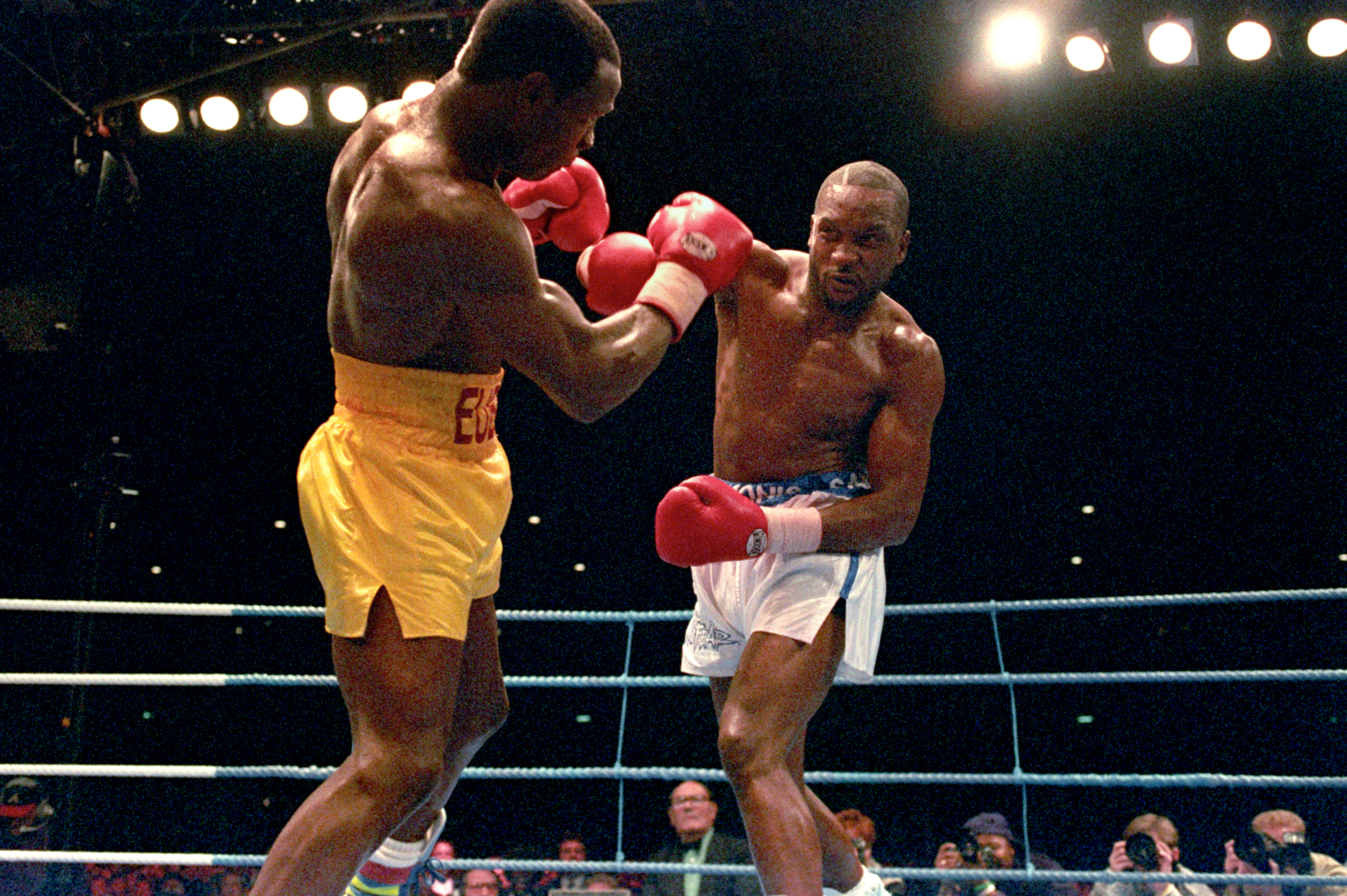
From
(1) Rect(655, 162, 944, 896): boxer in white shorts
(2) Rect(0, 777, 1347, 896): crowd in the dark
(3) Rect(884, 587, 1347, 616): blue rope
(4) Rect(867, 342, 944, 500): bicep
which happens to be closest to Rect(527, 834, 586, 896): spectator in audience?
(2) Rect(0, 777, 1347, 896): crowd in the dark

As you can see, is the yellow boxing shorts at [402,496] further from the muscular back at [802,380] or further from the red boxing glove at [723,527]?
the muscular back at [802,380]

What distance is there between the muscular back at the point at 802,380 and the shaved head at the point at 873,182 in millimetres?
178

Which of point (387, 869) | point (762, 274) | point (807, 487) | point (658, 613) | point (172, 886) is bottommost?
point (172, 886)

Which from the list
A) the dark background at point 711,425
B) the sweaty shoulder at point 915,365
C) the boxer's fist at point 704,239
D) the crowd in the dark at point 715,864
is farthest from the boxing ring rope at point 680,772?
the dark background at point 711,425

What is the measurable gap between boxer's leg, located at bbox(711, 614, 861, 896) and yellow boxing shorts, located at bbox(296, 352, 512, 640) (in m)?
0.52

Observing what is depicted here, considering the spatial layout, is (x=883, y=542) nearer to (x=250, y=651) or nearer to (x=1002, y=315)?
(x=1002, y=315)

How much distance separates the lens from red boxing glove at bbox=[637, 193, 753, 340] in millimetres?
1834

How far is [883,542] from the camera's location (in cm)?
219

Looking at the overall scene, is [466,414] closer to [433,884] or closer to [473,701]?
[473,701]

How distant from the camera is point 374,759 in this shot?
162 centimetres

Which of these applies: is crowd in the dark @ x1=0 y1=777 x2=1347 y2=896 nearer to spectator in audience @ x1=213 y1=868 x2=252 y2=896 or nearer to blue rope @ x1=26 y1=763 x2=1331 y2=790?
spectator in audience @ x1=213 y1=868 x2=252 y2=896

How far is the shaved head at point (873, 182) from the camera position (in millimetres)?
2227

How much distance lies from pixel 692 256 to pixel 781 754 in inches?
32.5

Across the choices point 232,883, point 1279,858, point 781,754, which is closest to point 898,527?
point 781,754
